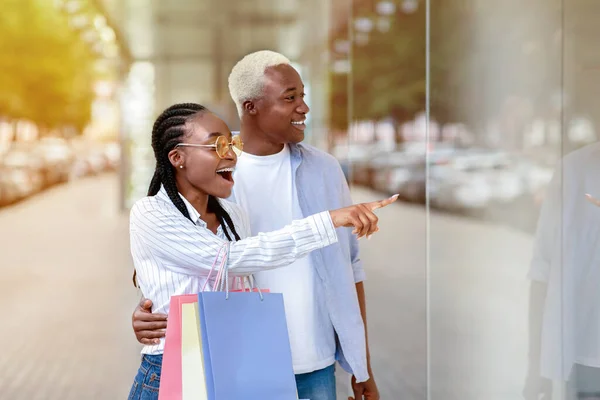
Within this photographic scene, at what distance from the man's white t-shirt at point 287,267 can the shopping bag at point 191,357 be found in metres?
0.74

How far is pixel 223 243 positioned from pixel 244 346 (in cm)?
22

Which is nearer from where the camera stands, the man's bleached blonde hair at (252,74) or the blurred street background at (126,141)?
the man's bleached blonde hair at (252,74)

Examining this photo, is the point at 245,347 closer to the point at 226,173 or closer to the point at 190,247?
the point at 190,247

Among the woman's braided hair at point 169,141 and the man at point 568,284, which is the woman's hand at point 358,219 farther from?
the man at point 568,284

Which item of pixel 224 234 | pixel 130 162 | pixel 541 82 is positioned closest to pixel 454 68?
pixel 541 82

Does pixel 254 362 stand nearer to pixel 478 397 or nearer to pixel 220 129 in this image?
pixel 220 129

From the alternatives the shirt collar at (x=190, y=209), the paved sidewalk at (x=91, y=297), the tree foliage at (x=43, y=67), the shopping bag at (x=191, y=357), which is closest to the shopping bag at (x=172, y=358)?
the shopping bag at (x=191, y=357)

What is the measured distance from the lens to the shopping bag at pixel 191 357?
6.08 ft

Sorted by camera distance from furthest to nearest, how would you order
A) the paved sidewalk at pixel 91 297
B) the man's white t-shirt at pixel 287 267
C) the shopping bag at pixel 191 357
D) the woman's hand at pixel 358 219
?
1. the paved sidewalk at pixel 91 297
2. the man's white t-shirt at pixel 287 267
3. the woman's hand at pixel 358 219
4. the shopping bag at pixel 191 357

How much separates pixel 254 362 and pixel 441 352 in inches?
78.1

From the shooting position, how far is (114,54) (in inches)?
304

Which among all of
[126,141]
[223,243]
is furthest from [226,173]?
[126,141]

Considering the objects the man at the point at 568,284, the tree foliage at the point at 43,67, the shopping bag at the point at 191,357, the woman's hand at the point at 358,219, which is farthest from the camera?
the tree foliage at the point at 43,67

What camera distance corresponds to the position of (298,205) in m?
2.72
